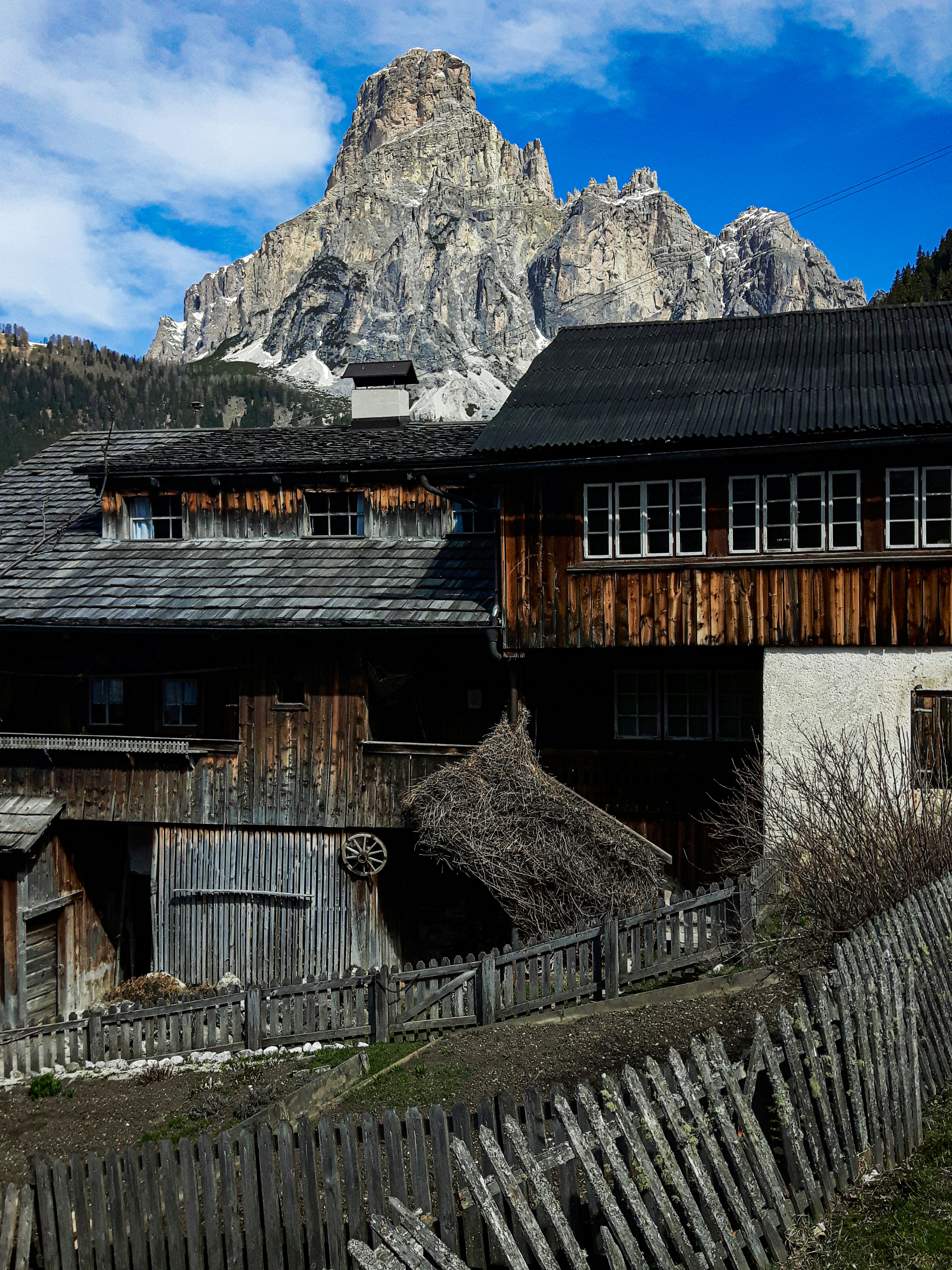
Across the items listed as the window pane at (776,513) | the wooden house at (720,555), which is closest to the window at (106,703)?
the wooden house at (720,555)

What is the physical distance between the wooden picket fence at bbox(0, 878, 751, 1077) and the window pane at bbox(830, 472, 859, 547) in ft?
18.2

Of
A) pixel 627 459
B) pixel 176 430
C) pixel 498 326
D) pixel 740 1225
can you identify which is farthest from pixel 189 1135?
pixel 498 326

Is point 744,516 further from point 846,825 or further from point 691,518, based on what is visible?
point 846,825

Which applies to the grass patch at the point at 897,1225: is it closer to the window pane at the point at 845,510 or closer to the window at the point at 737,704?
the window pane at the point at 845,510

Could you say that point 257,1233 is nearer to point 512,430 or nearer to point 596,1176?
point 596,1176

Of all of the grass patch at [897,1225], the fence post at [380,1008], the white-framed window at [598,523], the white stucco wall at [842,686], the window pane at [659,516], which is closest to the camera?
the grass patch at [897,1225]

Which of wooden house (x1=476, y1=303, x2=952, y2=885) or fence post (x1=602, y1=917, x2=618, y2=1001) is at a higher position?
wooden house (x1=476, y1=303, x2=952, y2=885)

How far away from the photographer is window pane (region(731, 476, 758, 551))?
49.1 feet

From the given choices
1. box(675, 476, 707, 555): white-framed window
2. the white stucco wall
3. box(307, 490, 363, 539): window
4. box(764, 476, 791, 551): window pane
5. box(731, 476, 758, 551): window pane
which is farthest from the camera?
box(307, 490, 363, 539): window

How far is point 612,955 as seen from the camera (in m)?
12.7

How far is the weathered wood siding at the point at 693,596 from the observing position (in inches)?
Result: 564

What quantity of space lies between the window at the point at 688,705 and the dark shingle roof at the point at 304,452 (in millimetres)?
5858

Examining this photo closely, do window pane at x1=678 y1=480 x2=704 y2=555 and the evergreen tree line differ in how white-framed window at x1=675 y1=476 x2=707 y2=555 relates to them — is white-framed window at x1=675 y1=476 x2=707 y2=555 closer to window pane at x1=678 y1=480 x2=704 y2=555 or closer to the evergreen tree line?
window pane at x1=678 y1=480 x2=704 y2=555

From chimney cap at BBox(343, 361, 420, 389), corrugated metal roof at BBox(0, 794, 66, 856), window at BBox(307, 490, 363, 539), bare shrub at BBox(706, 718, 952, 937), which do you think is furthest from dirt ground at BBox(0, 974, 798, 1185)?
chimney cap at BBox(343, 361, 420, 389)
